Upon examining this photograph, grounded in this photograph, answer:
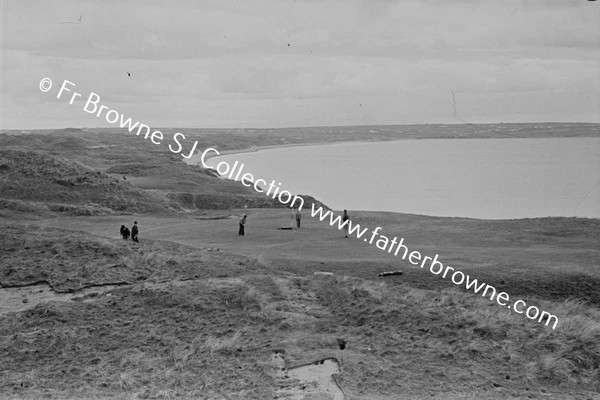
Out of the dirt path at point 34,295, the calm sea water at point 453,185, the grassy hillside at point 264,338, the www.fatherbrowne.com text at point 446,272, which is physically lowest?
the dirt path at point 34,295

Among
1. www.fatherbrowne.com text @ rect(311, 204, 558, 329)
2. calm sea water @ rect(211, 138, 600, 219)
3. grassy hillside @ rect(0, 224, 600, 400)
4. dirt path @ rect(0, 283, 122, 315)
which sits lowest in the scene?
dirt path @ rect(0, 283, 122, 315)

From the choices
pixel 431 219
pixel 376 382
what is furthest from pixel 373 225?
pixel 376 382

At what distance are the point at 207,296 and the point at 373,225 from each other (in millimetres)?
17606

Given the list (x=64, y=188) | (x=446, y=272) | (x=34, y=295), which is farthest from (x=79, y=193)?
(x=446, y=272)

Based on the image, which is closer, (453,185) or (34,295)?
(34,295)

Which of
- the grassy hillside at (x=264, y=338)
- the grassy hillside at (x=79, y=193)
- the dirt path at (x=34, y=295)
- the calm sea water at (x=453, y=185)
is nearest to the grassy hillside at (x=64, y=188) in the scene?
the grassy hillside at (x=79, y=193)

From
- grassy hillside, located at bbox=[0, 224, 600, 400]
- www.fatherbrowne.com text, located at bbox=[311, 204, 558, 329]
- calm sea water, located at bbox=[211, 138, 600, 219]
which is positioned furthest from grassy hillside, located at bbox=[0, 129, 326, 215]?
grassy hillside, located at bbox=[0, 224, 600, 400]

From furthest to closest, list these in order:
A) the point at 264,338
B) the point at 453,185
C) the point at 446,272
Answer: the point at 453,185 < the point at 446,272 < the point at 264,338

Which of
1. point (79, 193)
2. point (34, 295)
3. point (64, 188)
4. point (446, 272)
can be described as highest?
point (446, 272)

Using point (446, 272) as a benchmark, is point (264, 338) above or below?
below

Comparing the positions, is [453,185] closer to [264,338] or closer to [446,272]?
[446,272]

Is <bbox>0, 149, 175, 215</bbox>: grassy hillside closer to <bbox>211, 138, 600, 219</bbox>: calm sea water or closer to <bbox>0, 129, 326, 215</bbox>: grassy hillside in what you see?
<bbox>0, 129, 326, 215</bbox>: grassy hillside

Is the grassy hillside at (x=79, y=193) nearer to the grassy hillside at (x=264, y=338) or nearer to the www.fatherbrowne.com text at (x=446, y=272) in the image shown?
the www.fatherbrowne.com text at (x=446, y=272)

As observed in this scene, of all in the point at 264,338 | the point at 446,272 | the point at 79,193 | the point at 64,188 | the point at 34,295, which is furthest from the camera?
the point at 64,188
